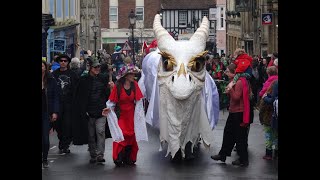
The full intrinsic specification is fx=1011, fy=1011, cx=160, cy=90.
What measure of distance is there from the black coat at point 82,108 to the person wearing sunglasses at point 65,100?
2.48ft

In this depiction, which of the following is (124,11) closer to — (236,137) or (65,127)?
(65,127)

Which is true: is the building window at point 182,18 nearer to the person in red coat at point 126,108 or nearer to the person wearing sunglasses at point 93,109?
the person wearing sunglasses at point 93,109

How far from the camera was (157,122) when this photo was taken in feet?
60.2

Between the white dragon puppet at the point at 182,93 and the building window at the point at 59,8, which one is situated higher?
the building window at the point at 59,8

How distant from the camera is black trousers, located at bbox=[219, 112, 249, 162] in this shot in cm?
1636

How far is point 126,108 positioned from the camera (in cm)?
1659

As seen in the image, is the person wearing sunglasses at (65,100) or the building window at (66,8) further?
the building window at (66,8)

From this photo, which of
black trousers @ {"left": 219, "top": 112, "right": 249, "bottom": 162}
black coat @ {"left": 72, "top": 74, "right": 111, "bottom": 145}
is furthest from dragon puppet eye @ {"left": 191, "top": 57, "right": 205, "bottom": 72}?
black coat @ {"left": 72, "top": 74, "right": 111, "bottom": 145}

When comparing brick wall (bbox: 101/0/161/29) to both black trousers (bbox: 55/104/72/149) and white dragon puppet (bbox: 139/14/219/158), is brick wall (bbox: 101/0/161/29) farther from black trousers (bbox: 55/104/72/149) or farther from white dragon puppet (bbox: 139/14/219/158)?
white dragon puppet (bbox: 139/14/219/158)

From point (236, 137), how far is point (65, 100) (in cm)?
350

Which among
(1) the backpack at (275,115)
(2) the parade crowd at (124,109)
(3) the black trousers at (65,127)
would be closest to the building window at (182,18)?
(3) the black trousers at (65,127)

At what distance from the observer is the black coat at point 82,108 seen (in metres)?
16.8
